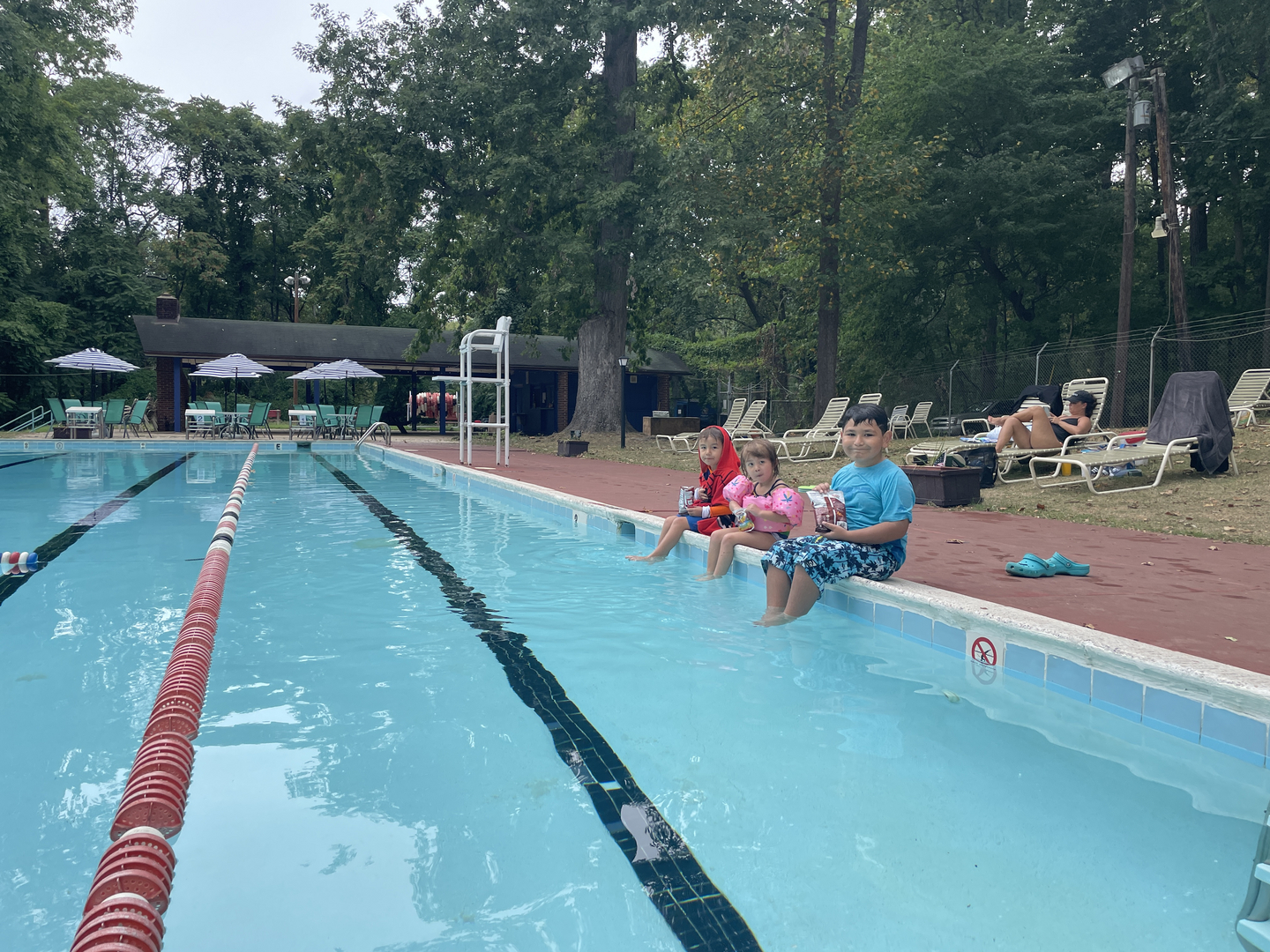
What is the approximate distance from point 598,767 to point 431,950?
3.71 ft

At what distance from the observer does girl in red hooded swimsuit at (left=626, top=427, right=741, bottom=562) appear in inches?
253

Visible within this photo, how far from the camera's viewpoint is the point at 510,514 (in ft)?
33.6

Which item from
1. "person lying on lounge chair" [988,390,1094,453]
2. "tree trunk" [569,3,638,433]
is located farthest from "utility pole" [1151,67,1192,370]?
"tree trunk" [569,3,638,433]

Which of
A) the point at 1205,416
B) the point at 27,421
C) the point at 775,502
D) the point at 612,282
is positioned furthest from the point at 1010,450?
the point at 27,421

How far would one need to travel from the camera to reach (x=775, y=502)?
5828 millimetres

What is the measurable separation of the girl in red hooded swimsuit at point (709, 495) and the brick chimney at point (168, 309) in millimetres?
27440

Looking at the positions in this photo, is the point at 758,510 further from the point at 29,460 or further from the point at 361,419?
the point at 361,419

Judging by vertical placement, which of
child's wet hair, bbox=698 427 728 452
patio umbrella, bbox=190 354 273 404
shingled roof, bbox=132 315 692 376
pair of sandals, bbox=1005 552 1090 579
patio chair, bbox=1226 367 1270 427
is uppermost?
shingled roof, bbox=132 315 692 376

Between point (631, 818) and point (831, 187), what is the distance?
17.8m

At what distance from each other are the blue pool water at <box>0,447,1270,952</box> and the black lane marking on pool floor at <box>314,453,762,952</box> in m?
0.05

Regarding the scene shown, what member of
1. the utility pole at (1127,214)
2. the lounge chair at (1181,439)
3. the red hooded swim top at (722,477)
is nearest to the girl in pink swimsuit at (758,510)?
the red hooded swim top at (722,477)

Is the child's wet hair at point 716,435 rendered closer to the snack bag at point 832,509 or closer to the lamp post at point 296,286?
the snack bag at point 832,509

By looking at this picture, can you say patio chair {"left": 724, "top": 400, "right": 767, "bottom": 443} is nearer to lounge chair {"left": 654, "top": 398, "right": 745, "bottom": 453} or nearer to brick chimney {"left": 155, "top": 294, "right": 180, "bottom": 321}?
lounge chair {"left": 654, "top": 398, "right": 745, "bottom": 453}

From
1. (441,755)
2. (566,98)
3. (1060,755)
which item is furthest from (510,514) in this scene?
(566,98)
